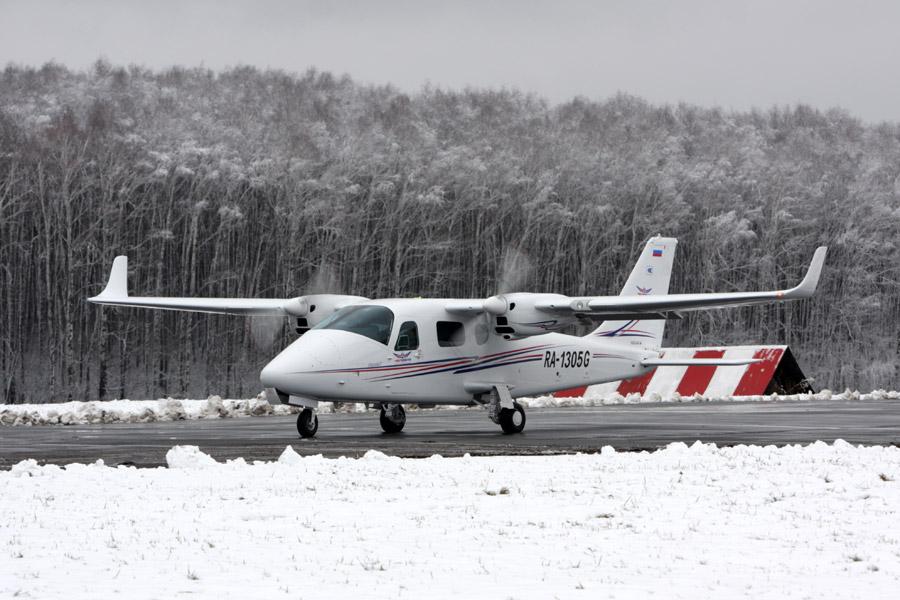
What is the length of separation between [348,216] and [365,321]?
40497 mm

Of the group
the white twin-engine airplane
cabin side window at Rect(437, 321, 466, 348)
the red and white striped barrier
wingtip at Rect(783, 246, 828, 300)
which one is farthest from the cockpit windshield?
the red and white striped barrier

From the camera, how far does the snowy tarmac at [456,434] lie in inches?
636

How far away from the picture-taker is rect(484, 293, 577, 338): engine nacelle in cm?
2144

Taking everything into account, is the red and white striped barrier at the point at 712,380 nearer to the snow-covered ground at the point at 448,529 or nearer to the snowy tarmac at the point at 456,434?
the snowy tarmac at the point at 456,434

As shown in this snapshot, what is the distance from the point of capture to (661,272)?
1016 inches

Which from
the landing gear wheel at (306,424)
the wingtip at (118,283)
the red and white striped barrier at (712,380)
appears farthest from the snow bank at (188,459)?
the red and white striped barrier at (712,380)

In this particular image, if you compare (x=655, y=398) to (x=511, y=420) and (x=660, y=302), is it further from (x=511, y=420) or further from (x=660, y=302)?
(x=660, y=302)

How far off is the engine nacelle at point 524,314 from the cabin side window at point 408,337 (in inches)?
57.6

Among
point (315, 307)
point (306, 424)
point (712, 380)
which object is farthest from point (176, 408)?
point (712, 380)

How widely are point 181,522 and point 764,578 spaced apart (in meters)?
4.24

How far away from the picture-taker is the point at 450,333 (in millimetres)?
21656

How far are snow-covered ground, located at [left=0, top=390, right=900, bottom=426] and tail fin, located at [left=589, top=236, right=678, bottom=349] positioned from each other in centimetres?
948

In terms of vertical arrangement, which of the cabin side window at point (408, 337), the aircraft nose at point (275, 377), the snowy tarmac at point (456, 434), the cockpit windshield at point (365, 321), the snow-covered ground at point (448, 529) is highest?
the cockpit windshield at point (365, 321)

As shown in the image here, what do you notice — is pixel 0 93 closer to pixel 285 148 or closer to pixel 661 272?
pixel 285 148
